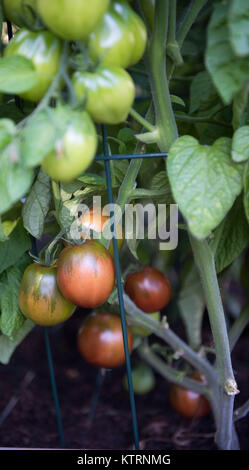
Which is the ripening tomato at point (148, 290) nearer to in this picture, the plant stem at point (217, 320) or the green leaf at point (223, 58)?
the plant stem at point (217, 320)

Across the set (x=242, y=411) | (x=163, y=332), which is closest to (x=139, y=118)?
(x=163, y=332)

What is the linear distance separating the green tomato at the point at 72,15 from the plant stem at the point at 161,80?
0.13 metres

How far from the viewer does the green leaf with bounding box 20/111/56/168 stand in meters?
0.42

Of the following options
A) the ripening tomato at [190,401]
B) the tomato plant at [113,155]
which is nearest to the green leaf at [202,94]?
the tomato plant at [113,155]

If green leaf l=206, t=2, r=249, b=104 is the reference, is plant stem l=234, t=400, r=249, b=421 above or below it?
below

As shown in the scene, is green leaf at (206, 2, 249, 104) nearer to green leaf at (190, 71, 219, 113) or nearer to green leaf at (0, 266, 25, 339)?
green leaf at (190, 71, 219, 113)

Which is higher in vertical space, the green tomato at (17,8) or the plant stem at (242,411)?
the green tomato at (17,8)

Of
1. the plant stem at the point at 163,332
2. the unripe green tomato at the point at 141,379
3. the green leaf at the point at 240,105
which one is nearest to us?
the green leaf at the point at 240,105

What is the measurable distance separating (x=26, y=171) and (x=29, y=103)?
0.36 meters

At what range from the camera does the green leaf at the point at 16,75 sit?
462mm

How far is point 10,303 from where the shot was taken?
0.73 m

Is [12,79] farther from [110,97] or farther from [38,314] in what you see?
[38,314]

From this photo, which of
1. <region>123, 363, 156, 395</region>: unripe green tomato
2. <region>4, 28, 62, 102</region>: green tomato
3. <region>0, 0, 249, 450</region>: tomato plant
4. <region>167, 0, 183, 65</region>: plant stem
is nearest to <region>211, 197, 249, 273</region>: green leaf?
<region>0, 0, 249, 450</region>: tomato plant

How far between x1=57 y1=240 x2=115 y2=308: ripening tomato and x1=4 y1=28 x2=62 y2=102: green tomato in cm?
20
